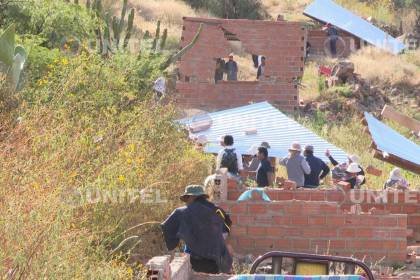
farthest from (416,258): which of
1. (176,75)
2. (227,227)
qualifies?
(176,75)

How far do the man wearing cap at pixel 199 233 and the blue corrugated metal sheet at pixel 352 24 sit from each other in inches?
1053

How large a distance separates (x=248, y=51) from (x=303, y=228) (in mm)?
14240

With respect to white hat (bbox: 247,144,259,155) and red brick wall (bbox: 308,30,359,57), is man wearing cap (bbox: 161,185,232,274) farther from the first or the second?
red brick wall (bbox: 308,30,359,57)

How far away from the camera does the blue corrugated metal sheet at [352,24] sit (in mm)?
35719

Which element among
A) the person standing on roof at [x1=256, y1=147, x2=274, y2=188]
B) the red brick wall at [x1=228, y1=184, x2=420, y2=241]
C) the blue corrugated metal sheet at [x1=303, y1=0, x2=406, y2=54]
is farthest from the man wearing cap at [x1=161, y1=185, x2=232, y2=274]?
the blue corrugated metal sheet at [x1=303, y1=0, x2=406, y2=54]

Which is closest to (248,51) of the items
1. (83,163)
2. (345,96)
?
(345,96)

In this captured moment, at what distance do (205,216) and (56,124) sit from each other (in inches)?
85.2

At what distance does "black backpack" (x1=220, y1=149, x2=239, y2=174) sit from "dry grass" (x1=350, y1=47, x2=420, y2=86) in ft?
60.3

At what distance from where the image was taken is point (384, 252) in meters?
11.2

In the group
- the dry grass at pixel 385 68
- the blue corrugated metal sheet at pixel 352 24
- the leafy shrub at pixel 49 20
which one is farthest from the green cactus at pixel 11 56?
the blue corrugated metal sheet at pixel 352 24

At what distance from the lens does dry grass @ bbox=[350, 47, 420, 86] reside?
106 ft

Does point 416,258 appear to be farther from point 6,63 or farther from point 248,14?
point 248,14

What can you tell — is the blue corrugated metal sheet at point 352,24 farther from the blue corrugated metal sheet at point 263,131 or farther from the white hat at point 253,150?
the white hat at point 253,150

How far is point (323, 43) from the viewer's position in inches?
1383
